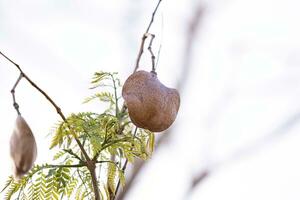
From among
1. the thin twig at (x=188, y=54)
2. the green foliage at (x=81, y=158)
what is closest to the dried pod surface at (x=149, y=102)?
the green foliage at (x=81, y=158)

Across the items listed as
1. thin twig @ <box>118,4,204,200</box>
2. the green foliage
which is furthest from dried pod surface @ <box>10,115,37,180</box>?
thin twig @ <box>118,4,204,200</box>

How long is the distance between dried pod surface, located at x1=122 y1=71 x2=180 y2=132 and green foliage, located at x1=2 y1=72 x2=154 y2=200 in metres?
0.05

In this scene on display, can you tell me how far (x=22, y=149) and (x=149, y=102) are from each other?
11 centimetres

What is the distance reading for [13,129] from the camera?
1.68 ft

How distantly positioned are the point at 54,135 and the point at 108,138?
47mm

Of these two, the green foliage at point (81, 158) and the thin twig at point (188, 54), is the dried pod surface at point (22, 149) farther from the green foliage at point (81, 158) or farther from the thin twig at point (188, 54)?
the thin twig at point (188, 54)

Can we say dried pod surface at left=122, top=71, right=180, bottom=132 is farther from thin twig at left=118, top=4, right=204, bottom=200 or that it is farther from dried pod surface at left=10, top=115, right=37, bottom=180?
thin twig at left=118, top=4, right=204, bottom=200

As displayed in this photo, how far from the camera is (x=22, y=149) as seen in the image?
1.64 feet

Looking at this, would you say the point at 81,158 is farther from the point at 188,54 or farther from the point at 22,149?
the point at 188,54

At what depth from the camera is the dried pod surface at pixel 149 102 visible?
0.52m

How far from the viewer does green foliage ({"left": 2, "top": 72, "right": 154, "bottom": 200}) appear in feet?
1.85

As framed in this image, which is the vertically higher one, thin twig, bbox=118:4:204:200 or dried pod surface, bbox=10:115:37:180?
thin twig, bbox=118:4:204:200

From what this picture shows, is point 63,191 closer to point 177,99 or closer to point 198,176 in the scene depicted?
point 177,99

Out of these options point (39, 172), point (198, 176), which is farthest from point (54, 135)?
point (198, 176)
